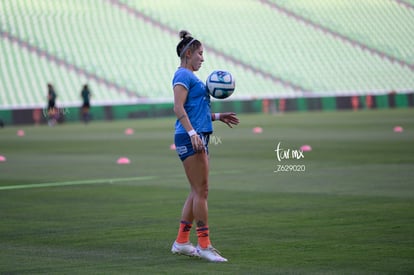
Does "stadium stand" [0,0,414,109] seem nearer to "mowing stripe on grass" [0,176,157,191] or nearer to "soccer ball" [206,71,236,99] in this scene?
"mowing stripe on grass" [0,176,157,191]

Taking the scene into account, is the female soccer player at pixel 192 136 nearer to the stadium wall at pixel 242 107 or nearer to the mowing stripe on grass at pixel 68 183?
the mowing stripe on grass at pixel 68 183

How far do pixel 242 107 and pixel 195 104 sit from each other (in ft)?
156

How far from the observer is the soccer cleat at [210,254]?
9.57 meters

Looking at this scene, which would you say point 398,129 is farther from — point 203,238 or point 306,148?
point 203,238

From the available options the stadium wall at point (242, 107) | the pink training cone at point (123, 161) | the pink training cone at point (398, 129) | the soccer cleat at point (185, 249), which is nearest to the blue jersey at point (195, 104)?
the soccer cleat at point (185, 249)

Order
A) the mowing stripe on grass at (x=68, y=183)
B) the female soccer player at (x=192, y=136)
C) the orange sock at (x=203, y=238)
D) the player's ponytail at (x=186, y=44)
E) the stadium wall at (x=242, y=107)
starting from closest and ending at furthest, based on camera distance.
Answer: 1. the orange sock at (x=203, y=238)
2. the female soccer player at (x=192, y=136)
3. the player's ponytail at (x=186, y=44)
4. the mowing stripe on grass at (x=68, y=183)
5. the stadium wall at (x=242, y=107)

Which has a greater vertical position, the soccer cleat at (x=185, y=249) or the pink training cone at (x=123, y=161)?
the pink training cone at (x=123, y=161)

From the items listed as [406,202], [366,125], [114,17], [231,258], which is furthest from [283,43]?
[231,258]

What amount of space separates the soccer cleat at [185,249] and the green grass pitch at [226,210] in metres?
0.09

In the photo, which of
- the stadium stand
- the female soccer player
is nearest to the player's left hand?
the female soccer player

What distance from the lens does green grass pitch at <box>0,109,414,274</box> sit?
9508 millimetres

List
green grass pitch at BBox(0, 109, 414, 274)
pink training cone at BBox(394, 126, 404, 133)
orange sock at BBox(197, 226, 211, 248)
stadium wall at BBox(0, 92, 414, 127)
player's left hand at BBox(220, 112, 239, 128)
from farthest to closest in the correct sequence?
stadium wall at BBox(0, 92, 414, 127), pink training cone at BBox(394, 126, 404, 133), player's left hand at BBox(220, 112, 239, 128), orange sock at BBox(197, 226, 211, 248), green grass pitch at BBox(0, 109, 414, 274)

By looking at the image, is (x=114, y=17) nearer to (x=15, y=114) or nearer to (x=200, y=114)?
(x=15, y=114)

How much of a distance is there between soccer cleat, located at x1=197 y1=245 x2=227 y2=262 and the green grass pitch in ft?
0.27
